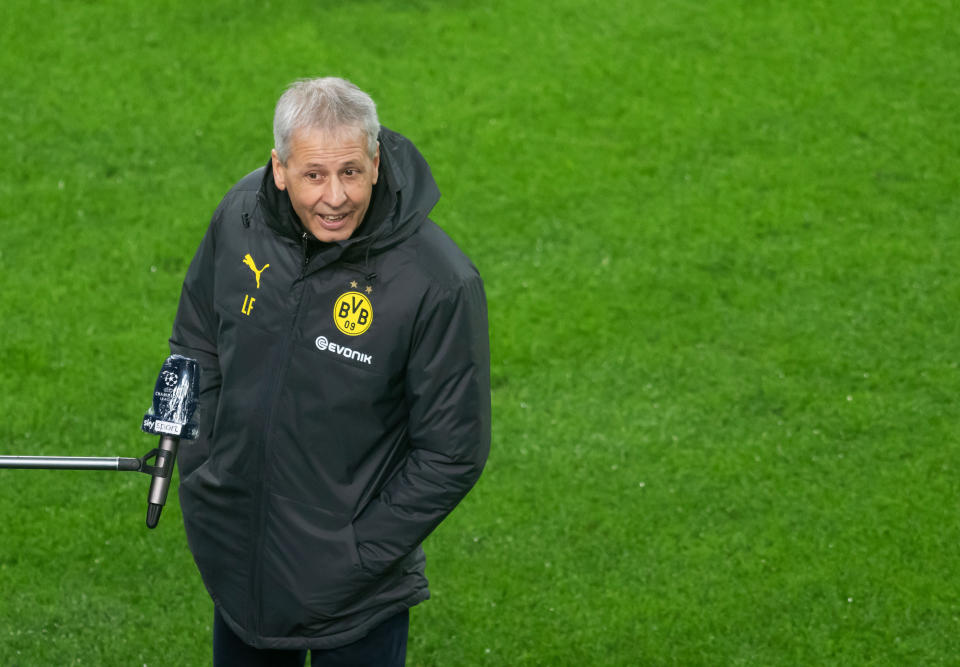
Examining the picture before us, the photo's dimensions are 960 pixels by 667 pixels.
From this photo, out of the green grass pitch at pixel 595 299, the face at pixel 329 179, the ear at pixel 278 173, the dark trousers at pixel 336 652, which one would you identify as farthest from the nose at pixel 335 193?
the green grass pitch at pixel 595 299

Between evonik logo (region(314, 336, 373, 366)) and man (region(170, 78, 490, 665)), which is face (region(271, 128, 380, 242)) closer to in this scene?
man (region(170, 78, 490, 665))

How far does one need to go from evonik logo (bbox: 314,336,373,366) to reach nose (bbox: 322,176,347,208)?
31 centimetres

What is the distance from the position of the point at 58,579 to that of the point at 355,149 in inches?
108

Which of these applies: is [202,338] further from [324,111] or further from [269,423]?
[324,111]

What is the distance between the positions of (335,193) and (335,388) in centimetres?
44

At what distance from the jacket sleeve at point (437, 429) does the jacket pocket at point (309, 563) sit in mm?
45

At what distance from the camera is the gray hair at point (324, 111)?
2.83m

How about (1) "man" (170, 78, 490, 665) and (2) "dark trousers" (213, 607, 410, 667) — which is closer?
(1) "man" (170, 78, 490, 665)

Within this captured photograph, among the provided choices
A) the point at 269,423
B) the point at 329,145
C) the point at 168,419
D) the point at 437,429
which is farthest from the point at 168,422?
the point at 329,145

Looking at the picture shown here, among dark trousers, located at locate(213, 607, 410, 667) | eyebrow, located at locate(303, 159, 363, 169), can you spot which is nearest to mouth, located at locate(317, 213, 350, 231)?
eyebrow, located at locate(303, 159, 363, 169)

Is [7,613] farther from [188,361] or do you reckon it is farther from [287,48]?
[287,48]

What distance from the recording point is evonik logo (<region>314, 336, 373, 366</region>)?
2.95 meters

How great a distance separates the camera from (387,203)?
2957 mm

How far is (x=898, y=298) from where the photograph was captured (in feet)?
21.5
